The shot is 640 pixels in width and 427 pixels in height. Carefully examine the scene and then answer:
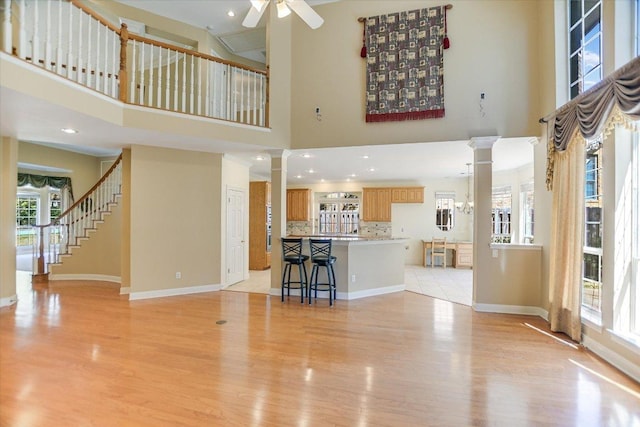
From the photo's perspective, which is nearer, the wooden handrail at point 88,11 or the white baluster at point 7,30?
the white baluster at point 7,30

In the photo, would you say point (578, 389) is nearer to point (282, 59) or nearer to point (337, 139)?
point (337, 139)

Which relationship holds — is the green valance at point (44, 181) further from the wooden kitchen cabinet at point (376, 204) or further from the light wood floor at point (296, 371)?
the wooden kitchen cabinet at point (376, 204)

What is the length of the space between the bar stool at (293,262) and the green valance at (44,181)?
26.5 feet

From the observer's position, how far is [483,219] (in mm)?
4711

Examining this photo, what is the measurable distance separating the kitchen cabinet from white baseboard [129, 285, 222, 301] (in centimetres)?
234

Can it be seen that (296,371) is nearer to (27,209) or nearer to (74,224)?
(74,224)

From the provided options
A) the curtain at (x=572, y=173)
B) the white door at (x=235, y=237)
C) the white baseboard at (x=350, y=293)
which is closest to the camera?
the curtain at (x=572, y=173)

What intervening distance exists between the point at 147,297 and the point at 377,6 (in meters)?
6.32

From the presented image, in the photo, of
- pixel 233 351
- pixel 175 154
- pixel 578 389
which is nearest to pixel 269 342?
pixel 233 351

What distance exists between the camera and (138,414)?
2.19 meters

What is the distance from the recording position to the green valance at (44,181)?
27.3 ft

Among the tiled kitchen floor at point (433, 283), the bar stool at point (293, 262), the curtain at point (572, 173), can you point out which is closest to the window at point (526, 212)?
the tiled kitchen floor at point (433, 283)

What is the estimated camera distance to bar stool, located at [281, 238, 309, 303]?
522 centimetres

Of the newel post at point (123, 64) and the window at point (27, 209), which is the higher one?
the newel post at point (123, 64)
